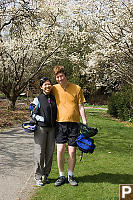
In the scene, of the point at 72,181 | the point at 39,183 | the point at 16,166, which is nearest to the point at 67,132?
the point at 72,181

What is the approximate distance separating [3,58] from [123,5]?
25.3 feet

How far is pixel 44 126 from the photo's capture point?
3.99 meters

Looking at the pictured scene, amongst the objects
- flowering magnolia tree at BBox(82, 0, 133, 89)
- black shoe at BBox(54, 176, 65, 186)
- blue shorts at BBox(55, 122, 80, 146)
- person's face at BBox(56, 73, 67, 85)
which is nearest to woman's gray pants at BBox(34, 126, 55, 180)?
blue shorts at BBox(55, 122, 80, 146)

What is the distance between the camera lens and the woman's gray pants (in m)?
4.02

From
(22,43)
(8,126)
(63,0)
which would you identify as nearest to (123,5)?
(63,0)

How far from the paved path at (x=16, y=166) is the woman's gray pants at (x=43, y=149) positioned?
29 cm

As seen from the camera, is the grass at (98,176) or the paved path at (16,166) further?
the paved path at (16,166)

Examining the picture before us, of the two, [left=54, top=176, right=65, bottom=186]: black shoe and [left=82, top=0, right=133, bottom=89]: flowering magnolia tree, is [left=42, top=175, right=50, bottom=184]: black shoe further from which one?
[left=82, top=0, right=133, bottom=89]: flowering magnolia tree

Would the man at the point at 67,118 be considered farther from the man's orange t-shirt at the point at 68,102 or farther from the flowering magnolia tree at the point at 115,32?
the flowering magnolia tree at the point at 115,32

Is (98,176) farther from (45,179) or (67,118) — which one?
(67,118)

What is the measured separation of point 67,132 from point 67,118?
0.22 metres

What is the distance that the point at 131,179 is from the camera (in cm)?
437

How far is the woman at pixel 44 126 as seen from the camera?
3.99 metres

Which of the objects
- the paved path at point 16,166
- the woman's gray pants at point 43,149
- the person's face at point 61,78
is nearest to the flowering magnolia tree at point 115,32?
the paved path at point 16,166
